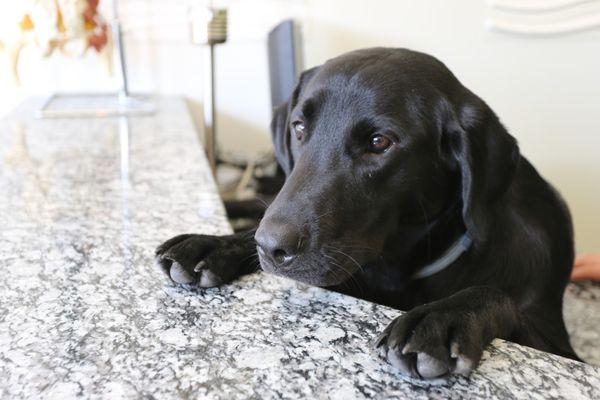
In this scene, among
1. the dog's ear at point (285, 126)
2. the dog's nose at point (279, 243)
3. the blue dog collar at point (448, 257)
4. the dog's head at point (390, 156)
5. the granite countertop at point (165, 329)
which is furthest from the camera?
the dog's ear at point (285, 126)

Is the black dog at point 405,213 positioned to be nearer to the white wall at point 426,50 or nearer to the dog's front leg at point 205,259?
the dog's front leg at point 205,259

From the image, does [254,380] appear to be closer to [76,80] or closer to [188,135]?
[188,135]

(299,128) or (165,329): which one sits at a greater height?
(299,128)

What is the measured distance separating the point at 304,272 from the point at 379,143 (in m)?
0.29

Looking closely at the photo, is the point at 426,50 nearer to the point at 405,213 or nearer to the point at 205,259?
the point at 405,213

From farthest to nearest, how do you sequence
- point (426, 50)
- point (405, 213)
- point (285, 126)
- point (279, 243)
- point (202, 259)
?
point (426, 50)
point (285, 126)
point (405, 213)
point (202, 259)
point (279, 243)

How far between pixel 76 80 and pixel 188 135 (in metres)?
0.91

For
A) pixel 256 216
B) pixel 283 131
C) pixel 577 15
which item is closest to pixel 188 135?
pixel 256 216

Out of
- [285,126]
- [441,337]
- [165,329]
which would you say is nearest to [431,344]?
[441,337]

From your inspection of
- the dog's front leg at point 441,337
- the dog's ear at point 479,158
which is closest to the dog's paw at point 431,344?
the dog's front leg at point 441,337

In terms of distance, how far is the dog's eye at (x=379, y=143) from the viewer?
1.02m

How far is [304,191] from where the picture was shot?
962 mm

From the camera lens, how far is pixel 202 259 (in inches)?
38.0

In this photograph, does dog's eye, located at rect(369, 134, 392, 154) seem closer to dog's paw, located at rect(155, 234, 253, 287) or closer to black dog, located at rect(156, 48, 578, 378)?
black dog, located at rect(156, 48, 578, 378)
